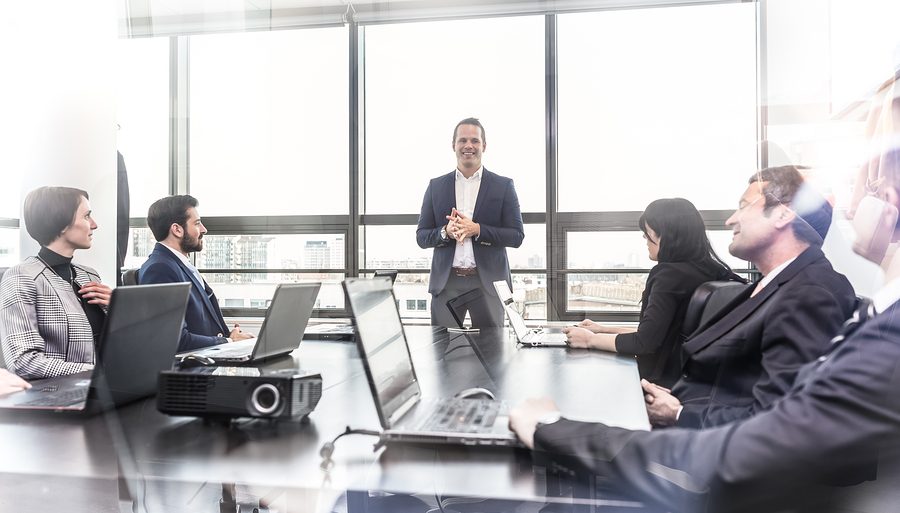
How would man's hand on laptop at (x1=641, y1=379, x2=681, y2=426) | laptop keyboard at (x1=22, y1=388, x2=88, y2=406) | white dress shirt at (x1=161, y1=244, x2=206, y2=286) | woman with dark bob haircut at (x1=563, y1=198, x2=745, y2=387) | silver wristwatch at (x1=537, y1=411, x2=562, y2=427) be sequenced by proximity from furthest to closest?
woman with dark bob haircut at (x1=563, y1=198, x2=745, y2=387), white dress shirt at (x1=161, y1=244, x2=206, y2=286), man's hand on laptop at (x1=641, y1=379, x2=681, y2=426), laptop keyboard at (x1=22, y1=388, x2=88, y2=406), silver wristwatch at (x1=537, y1=411, x2=562, y2=427)

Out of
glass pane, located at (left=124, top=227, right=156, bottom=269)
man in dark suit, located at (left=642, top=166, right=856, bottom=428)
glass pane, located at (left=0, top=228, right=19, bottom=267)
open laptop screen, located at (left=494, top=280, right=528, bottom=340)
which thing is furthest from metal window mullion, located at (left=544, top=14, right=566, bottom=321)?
glass pane, located at (left=0, top=228, right=19, bottom=267)

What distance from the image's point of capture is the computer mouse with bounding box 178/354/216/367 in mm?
1172

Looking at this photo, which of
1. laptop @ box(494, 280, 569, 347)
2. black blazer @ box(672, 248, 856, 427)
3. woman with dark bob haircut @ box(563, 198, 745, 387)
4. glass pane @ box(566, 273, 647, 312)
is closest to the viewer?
black blazer @ box(672, 248, 856, 427)

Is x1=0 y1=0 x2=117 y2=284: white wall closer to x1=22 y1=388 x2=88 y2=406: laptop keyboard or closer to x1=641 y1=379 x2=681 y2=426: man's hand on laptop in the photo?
x1=22 y1=388 x2=88 y2=406: laptop keyboard

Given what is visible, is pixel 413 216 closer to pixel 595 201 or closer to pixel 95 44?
pixel 595 201

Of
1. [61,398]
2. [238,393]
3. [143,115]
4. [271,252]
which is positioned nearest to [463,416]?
[238,393]

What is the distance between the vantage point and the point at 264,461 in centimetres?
71

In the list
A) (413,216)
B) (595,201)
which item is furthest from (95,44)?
(595,201)

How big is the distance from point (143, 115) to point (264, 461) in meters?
1.42

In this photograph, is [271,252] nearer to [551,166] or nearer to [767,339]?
[551,166]

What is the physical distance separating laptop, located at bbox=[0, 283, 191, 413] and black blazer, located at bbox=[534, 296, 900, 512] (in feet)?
2.07

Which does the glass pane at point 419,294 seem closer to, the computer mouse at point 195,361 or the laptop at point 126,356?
the computer mouse at point 195,361

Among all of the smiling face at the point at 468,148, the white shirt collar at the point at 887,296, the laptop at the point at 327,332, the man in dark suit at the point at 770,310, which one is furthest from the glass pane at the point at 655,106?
the laptop at the point at 327,332

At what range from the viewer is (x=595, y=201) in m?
1.52
